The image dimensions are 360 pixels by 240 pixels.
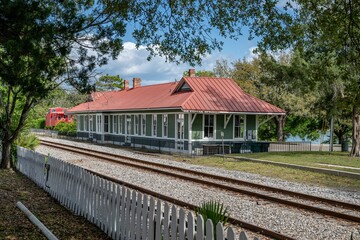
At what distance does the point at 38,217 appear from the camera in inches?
343

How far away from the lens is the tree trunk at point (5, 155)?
54.8 ft

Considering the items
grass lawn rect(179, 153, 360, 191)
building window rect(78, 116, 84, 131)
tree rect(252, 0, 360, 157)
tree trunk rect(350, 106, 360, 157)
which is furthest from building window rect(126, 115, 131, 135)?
tree rect(252, 0, 360, 157)

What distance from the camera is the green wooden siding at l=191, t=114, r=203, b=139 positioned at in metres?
30.0

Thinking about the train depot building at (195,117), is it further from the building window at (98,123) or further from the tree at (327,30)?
the tree at (327,30)

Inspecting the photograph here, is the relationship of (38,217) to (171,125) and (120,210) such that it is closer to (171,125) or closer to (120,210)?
(120,210)

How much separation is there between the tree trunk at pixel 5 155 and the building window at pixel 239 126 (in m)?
19.0

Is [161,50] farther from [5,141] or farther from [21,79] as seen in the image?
[5,141]

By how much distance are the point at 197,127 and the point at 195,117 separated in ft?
2.69

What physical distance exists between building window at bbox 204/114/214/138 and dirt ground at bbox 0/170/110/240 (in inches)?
762

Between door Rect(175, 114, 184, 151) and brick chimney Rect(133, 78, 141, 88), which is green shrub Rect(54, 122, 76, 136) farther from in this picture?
door Rect(175, 114, 184, 151)

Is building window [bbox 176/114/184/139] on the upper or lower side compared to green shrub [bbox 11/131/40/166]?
upper

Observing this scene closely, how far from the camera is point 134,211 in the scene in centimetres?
652

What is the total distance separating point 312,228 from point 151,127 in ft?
87.2

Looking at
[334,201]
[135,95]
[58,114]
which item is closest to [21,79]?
[334,201]
